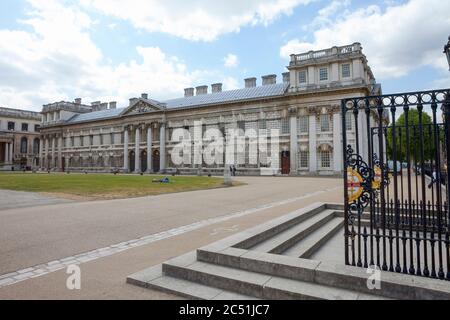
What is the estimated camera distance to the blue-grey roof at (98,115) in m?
67.1

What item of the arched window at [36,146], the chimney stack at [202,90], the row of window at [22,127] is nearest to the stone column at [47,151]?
the row of window at [22,127]

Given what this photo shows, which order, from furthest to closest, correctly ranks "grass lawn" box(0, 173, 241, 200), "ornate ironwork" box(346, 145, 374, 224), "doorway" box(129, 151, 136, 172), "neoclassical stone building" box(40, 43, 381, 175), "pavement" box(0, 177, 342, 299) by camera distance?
"doorway" box(129, 151, 136, 172) < "neoclassical stone building" box(40, 43, 381, 175) < "grass lawn" box(0, 173, 241, 200) < "ornate ironwork" box(346, 145, 374, 224) < "pavement" box(0, 177, 342, 299)

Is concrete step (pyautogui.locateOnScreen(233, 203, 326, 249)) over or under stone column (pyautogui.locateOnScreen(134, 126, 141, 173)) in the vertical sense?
under

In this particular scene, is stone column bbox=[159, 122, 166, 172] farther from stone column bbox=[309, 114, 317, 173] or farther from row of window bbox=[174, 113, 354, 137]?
stone column bbox=[309, 114, 317, 173]

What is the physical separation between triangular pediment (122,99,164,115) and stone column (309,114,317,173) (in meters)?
29.0

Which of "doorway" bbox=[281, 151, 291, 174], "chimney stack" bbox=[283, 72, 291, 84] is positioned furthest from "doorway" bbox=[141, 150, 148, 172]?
"chimney stack" bbox=[283, 72, 291, 84]

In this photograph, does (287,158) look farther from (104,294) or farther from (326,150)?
(104,294)

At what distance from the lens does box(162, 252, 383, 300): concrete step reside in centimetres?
378

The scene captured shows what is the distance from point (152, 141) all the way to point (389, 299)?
57.6 meters

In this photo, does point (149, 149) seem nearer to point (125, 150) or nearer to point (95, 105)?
point (125, 150)

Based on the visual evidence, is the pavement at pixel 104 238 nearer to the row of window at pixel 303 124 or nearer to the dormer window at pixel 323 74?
the row of window at pixel 303 124

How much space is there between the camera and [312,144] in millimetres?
42000

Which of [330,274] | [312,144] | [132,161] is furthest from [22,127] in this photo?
[330,274]
